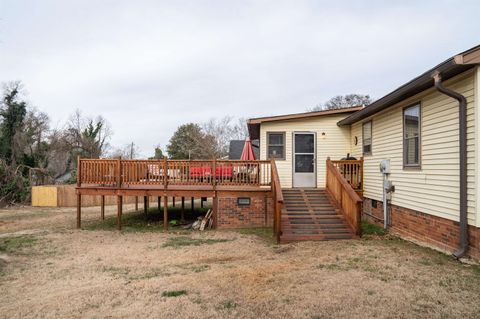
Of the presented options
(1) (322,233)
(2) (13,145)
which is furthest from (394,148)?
(2) (13,145)

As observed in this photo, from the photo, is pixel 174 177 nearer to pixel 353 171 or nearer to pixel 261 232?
pixel 261 232

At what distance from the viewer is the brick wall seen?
393 inches

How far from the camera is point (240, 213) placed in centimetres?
1000

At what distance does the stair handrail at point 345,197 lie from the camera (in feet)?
24.7

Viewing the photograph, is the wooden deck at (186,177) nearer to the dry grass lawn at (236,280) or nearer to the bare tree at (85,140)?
the dry grass lawn at (236,280)

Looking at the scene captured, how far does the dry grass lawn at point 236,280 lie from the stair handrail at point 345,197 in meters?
0.63

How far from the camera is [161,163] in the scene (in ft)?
33.1

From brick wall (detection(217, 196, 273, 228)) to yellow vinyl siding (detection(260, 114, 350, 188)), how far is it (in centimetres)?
138

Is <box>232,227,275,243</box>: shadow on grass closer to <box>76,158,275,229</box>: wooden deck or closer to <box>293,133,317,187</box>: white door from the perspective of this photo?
<box>76,158,275,229</box>: wooden deck

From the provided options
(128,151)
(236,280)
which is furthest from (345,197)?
(128,151)

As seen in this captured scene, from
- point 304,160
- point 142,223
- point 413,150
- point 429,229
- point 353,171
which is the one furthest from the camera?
point 142,223

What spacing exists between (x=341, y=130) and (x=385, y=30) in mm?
5708

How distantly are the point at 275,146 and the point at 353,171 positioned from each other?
8.67 ft

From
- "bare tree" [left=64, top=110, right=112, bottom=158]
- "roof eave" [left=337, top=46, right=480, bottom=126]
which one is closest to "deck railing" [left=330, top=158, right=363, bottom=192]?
"roof eave" [left=337, top=46, right=480, bottom=126]
